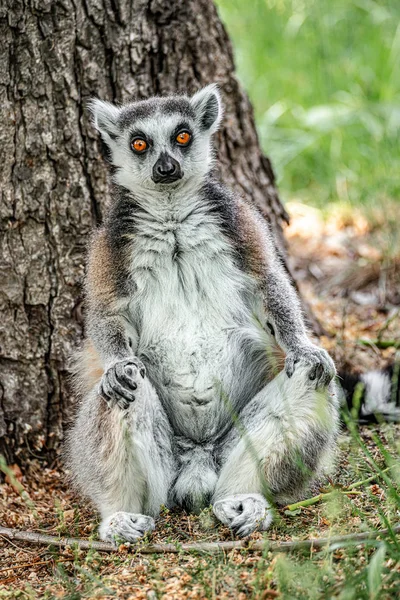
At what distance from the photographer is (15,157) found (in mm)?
4691

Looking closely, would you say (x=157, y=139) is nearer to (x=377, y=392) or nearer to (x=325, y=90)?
(x=377, y=392)

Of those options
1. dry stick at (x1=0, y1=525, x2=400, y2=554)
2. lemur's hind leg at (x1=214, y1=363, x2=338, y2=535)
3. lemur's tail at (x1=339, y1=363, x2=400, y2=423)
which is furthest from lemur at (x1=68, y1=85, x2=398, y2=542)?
lemur's tail at (x1=339, y1=363, x2=400, y2=423)

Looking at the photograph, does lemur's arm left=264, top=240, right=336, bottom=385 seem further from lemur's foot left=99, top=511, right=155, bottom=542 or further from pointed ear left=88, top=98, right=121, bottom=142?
pointed ear left=88, top=98, right=121, bottom=142

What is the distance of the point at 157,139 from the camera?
4.23 m

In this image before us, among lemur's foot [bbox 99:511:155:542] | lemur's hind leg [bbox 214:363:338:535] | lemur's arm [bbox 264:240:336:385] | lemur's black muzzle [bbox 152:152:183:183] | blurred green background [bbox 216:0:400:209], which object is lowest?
lemur's foot [bbox 99:511:155:542]

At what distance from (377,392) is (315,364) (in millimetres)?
1272

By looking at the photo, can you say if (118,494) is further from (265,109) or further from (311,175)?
(265,109)

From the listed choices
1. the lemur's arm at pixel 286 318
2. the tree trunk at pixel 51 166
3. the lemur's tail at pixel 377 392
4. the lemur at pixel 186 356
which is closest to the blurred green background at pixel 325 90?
the lemur's tail at pixel 377 392

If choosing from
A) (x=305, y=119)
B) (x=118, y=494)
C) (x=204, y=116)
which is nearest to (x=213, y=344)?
(x=118, y=494)

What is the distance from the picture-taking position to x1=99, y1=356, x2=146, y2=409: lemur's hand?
3.73m

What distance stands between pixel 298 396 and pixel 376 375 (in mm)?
1346

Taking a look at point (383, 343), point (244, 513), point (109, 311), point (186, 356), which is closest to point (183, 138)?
point (109, 311)

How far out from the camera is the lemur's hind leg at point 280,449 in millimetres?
3735

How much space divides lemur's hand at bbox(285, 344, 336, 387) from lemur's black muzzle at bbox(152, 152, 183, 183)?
1109 mm
